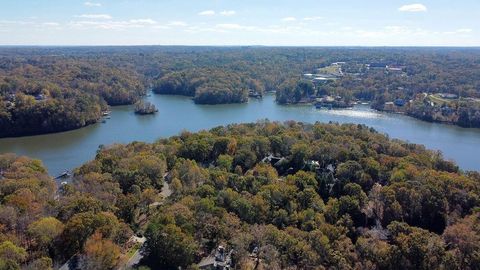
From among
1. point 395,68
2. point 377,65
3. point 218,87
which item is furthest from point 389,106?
point 377,65

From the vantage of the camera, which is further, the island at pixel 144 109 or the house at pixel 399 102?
the house at pixel 399 102

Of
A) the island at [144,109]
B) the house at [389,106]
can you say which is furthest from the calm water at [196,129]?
the house at [389,106]

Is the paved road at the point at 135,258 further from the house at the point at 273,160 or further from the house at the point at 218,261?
the house at the point at 273,160

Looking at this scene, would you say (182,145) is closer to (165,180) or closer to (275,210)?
(165,180)

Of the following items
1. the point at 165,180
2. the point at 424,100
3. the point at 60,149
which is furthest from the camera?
the point at 424,100

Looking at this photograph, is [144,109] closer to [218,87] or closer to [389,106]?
[218,87]

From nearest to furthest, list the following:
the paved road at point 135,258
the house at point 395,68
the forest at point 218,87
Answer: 1. the paved road at point 135,258
2. the forest at point 218,87
3. the house at point 395,68

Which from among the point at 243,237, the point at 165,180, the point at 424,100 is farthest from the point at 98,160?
the point at 424,100
